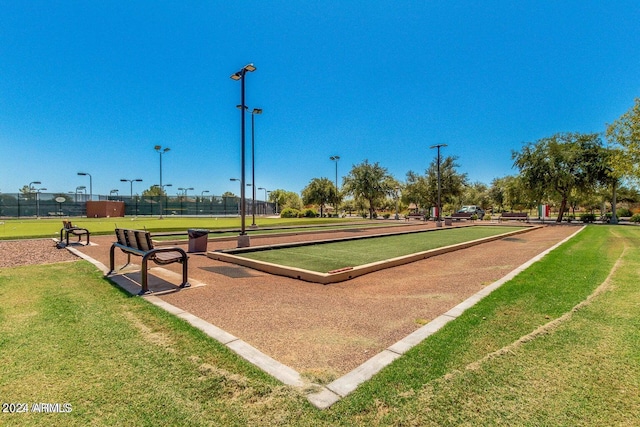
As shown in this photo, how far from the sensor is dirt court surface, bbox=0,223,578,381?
3.38 metres

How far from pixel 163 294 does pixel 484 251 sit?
10.4 meters

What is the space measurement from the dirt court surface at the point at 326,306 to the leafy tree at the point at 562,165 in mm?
31769

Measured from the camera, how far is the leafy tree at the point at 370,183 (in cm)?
4900

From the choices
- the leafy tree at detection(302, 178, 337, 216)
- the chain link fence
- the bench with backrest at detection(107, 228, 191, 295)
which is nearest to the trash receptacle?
the bench with backrest at detection(107, 228, 191, 295)

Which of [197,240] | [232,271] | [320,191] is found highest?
[320,191]

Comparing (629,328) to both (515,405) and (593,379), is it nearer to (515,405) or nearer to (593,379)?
(593,379)

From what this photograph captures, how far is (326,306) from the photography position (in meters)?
4.94

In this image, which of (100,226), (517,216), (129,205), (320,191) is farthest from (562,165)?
(129,205)

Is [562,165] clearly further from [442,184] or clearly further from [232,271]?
[232,271]

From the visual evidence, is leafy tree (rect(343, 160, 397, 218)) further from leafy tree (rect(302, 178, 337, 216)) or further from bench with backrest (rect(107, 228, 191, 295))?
bench with backrest (rect(107, 228, 191, 295))

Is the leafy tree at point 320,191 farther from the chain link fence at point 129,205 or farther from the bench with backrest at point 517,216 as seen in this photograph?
the bench with backrest at point 517,216

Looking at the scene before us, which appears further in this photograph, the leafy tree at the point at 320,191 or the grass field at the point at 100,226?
the leafy tree at the point at 320,191

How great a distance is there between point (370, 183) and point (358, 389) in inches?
1861

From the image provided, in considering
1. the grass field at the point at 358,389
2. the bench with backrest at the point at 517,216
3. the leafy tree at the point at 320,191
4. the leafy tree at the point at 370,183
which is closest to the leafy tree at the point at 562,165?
the bench with backrest at the point at 517,216
